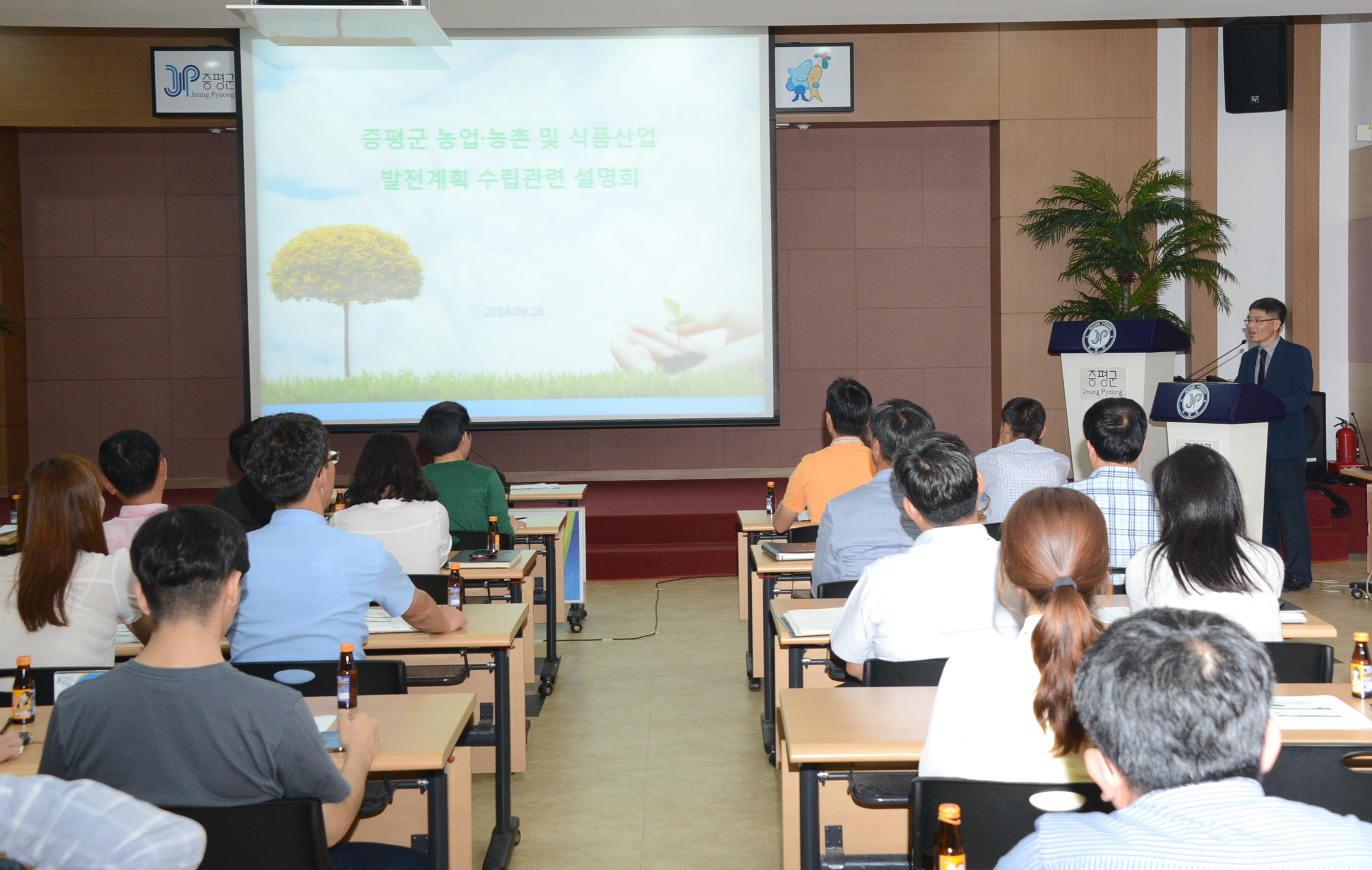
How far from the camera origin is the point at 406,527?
3701 mm

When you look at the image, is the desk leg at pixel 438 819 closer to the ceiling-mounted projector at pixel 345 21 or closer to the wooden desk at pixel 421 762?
the wooden desk at pixel 421 762

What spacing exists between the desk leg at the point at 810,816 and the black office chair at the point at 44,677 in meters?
1.51

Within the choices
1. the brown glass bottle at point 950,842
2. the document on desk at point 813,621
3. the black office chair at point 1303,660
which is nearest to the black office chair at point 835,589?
the document on desk at point 813,621

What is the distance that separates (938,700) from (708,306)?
246 inches

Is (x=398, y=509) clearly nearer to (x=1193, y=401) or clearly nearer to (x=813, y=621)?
(x=813, y=621)

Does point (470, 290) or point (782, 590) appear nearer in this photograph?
point (782, 590)

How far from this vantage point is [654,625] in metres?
5.94

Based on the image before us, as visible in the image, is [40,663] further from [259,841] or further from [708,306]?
[708,306]

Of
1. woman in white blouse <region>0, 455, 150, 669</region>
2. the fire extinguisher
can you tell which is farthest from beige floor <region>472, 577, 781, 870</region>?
the fire extinguisher

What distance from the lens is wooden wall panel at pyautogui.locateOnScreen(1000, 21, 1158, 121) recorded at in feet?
26.9

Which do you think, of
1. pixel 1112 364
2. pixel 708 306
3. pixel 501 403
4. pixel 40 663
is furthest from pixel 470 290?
pixel 40 663

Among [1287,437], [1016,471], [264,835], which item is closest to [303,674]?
[264,835]

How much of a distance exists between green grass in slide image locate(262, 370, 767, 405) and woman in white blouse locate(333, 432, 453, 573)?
4.13 m

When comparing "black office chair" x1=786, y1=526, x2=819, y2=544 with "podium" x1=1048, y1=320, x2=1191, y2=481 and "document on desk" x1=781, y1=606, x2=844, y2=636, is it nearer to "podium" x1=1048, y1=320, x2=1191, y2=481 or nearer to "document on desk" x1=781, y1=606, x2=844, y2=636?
"document on desk" x1=781, y1=606, x2=844, y2=636
